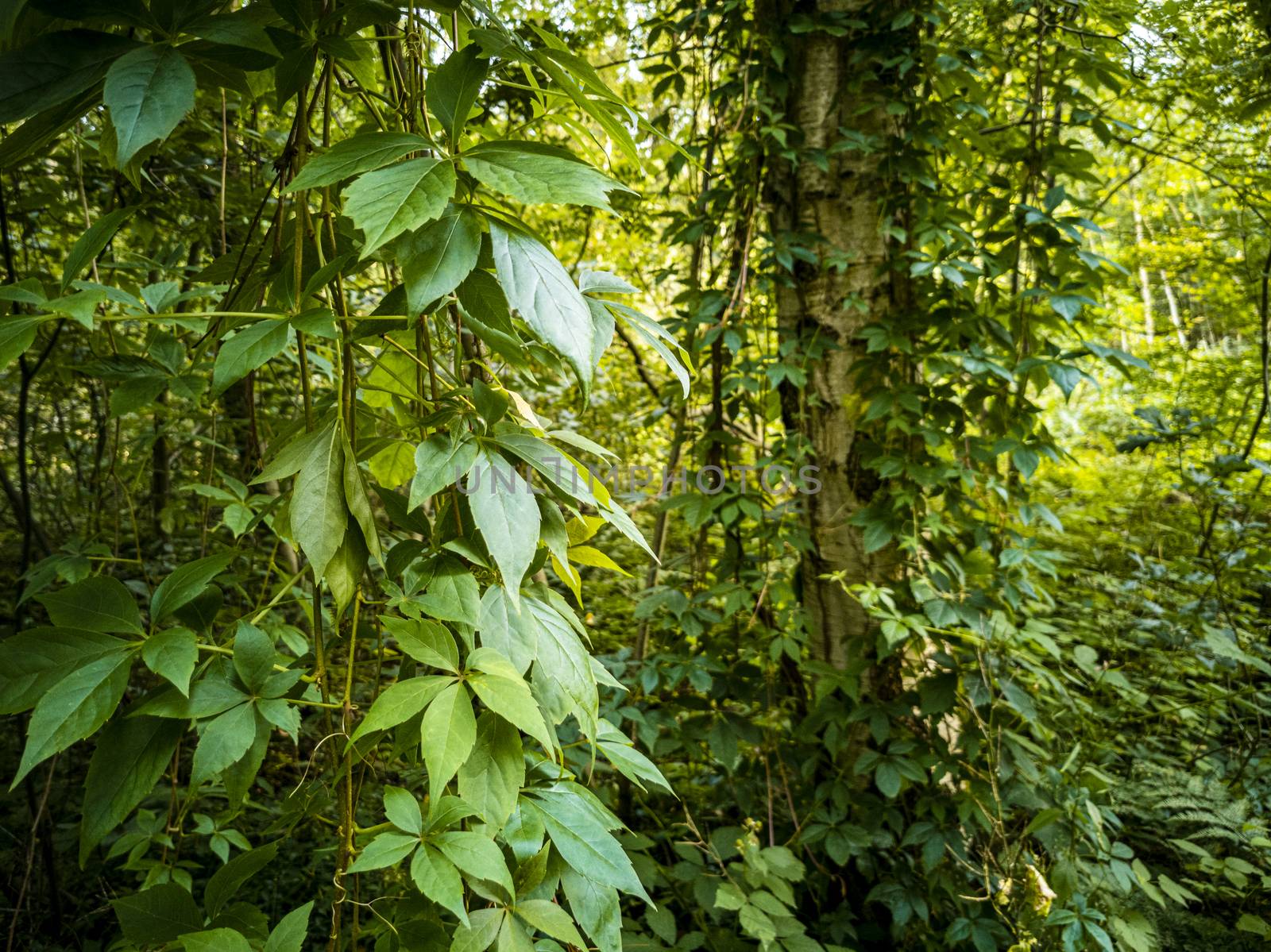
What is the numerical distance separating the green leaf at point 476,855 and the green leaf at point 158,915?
0.24 meters

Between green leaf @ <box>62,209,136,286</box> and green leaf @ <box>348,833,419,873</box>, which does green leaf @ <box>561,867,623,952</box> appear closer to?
green leaf @ <box>348,833,419,873</box>

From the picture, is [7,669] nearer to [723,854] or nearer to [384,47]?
[384,47]

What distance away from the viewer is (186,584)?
682mm

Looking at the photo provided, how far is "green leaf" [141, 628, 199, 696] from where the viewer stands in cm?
58

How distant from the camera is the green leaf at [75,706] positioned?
54 centimetres

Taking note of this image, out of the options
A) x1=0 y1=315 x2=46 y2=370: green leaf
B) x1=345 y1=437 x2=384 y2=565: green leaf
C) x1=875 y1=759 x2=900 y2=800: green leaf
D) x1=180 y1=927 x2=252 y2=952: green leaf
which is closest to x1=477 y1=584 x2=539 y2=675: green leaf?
x1=345 y1=437 x2=384 y2=565: green leaf

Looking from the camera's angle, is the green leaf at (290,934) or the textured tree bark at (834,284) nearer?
the green leaf at (290,934)

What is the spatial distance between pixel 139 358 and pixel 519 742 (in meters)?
0.98

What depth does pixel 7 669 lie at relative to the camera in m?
0.58

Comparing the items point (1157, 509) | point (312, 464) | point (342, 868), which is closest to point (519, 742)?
point (342, 868)

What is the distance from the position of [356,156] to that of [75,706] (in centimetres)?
49

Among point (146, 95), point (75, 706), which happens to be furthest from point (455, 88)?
point (75, 706)

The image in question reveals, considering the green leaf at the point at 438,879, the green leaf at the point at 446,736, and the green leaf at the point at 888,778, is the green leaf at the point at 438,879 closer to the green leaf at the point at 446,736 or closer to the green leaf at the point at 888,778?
the green leaf at the point at 446,736

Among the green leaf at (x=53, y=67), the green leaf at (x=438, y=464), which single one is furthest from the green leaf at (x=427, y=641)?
the green leaf at (x=53, y=67)
